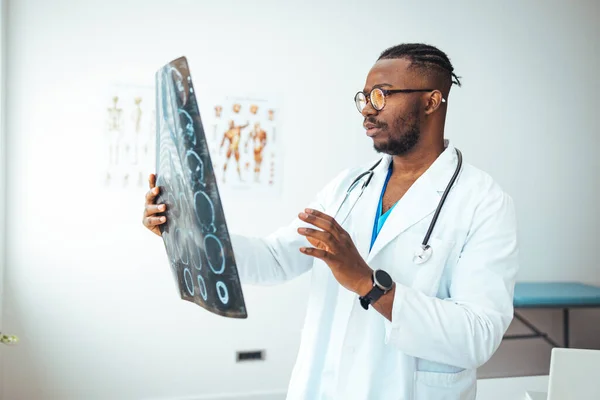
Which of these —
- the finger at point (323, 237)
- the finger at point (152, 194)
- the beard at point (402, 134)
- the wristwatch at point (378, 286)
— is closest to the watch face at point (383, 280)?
the wristwatch at point (378, 286)

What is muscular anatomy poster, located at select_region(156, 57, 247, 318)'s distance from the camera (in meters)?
0.90

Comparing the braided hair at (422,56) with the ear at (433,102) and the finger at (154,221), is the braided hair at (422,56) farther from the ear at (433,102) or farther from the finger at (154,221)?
the finger at (154,221)

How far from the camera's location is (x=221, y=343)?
304 cm

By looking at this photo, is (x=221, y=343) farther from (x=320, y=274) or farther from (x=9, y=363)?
(x=320, y=274)

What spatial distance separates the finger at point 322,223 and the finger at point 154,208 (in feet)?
1.22

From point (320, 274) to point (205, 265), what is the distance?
1.61 feet

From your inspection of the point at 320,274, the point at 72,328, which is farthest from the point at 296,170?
the point at 320,274

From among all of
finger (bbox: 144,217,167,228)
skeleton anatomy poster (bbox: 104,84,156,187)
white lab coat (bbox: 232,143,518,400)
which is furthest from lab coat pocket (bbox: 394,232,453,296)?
skeleton anatomy poster (bbox: 104,84,156,187)

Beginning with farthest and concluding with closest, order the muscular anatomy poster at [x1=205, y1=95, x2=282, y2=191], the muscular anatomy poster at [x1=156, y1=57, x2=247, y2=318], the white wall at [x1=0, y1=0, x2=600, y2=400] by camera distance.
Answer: the muscular anatomy poster at [x1=205, y1=95, x2=282, y2=191]
the white wall at [x1=0, y1=0, x2=600, y2=400]
the muscular anatomy poster at [x1=156, y1=57, x2=247, y2=318]

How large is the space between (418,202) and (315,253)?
44 centimetres

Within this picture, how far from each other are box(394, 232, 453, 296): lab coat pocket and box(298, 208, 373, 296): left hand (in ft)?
0.72

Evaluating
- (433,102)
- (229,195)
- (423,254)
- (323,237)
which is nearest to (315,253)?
(323,237)

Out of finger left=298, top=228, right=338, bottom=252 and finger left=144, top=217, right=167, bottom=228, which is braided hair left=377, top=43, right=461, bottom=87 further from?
finger left=144, top=217, right=167, bottom=228

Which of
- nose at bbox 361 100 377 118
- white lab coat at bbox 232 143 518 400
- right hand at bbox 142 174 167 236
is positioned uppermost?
nose at bbox 361 100 377 118
